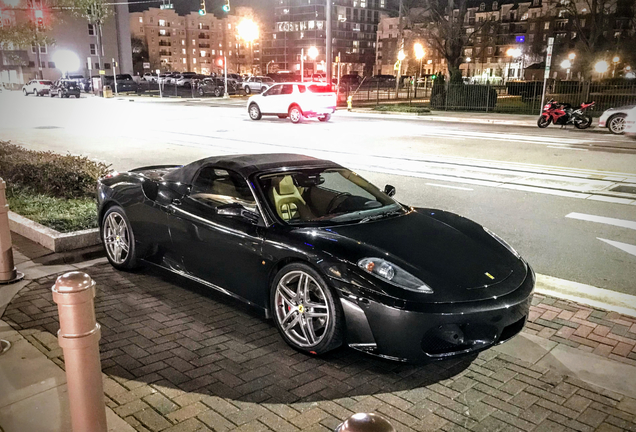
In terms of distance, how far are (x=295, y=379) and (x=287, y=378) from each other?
0.06 meters

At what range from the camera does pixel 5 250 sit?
5.20m

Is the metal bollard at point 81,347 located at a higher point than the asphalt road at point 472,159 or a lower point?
higher

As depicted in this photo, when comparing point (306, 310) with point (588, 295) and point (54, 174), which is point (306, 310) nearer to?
point (588, 295)

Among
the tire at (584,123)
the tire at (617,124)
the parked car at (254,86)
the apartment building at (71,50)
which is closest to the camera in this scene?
the tire at (617,124)

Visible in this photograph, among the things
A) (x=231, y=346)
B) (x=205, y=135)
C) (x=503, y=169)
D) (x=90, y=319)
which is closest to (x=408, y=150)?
(x=503, y=169)

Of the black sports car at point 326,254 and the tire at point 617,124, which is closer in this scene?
the black sports car at point 326,254

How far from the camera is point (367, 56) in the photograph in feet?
498

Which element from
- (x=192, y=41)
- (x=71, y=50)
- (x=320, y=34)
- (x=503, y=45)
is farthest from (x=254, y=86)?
(x=192, y=41)

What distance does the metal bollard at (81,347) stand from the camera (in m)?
2.52

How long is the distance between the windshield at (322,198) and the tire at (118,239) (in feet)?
5.87

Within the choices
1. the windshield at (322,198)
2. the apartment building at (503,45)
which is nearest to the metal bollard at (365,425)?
the windshield at (322,198)

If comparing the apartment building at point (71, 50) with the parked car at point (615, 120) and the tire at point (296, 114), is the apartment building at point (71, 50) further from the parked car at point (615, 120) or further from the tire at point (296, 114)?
the parked car at point (615, 120)

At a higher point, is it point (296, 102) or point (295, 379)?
point (296, 102)

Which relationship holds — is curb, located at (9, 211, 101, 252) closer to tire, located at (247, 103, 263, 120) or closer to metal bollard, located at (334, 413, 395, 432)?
metal bollard, located at (334, 413, 395, 432)
